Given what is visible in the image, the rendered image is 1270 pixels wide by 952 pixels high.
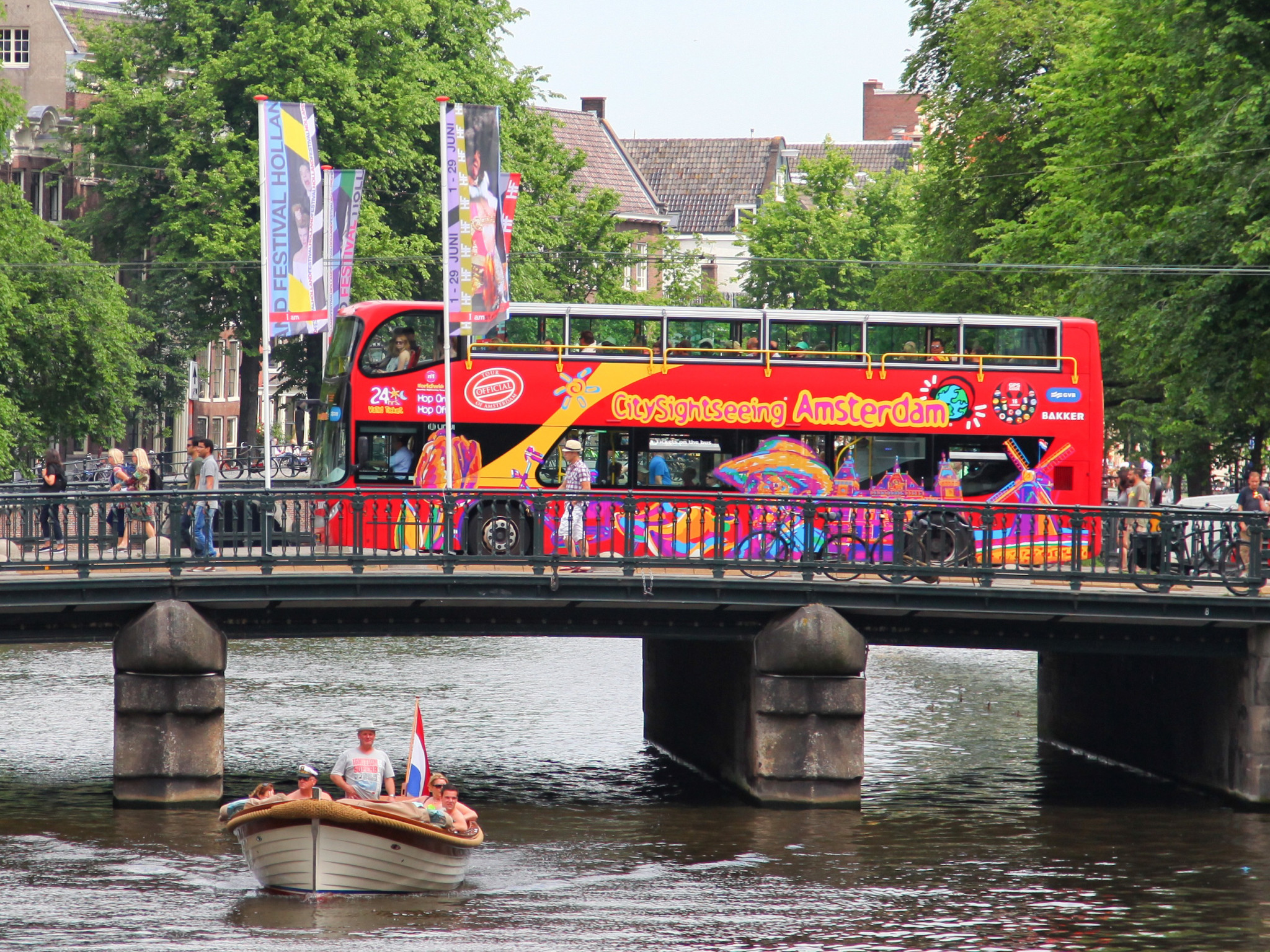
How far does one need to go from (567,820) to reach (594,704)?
1188 cm

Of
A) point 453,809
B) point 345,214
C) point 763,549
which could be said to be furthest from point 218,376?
point 453,809

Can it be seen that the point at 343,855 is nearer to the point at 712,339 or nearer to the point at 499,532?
the point at 499,532

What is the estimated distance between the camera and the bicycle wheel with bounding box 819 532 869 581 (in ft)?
85.1

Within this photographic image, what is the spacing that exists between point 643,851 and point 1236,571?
867cm

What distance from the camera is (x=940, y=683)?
137 ft

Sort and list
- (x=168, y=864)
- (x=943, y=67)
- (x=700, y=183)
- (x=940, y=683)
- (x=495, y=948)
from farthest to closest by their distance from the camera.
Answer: (x=700, y=183)
(x=943, y=67)
(x=940, y=683)
(x=168, y=864)
(x=495, y=948)

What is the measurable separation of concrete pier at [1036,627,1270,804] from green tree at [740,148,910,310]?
4865cm

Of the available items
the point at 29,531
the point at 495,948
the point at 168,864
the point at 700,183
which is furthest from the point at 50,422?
the point at 700,183

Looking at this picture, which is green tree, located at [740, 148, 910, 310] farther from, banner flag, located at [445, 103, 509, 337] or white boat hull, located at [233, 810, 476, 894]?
white boat hull, located at [233, 810, 476, 894]

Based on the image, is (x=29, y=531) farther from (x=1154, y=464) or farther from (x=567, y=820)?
(x=1154, y=464)

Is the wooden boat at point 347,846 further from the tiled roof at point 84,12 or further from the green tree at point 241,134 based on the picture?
the tiled roof at point 84,12

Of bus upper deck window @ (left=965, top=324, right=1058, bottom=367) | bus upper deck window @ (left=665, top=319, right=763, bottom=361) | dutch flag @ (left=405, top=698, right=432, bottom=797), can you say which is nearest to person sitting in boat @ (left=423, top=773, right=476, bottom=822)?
dutch flag @ (left=405, top=698, right=432, bottom=797)

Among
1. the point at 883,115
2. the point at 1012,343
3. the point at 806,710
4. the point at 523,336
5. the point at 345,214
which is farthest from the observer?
the point at 883,115

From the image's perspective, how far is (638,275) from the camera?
10912 cm
